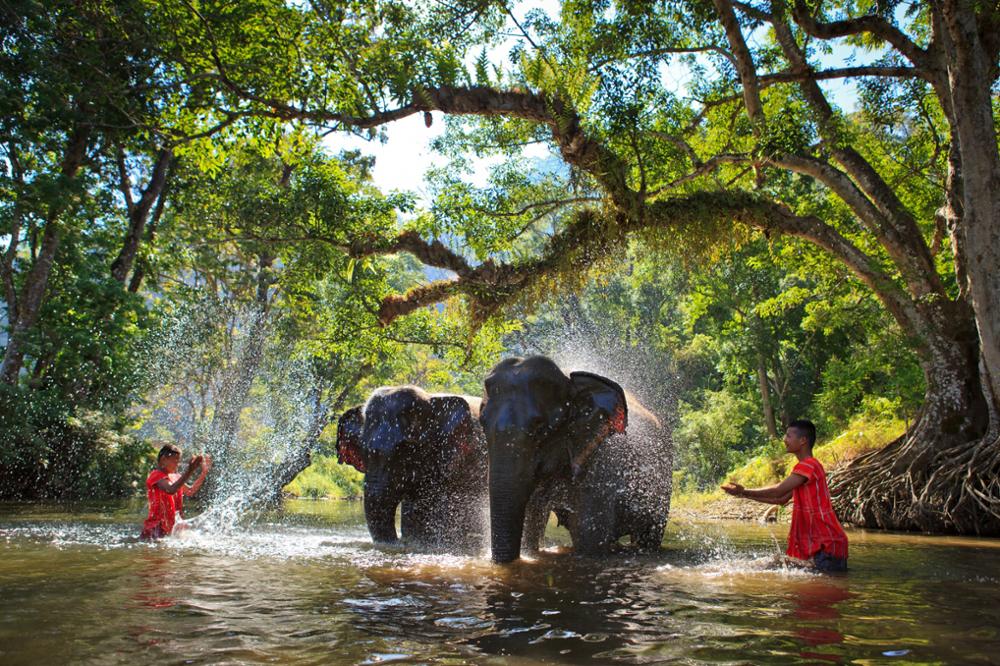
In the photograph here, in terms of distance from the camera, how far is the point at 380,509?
10.3 m

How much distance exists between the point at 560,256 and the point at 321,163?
203 inches

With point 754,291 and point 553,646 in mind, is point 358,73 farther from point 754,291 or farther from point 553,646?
point 754,291

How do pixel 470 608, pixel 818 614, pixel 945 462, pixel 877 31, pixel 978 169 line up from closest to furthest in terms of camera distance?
pixel 818 614 → pixel 470 608 → pixel 978 169 → pixel 945 462 → pixel 877 31

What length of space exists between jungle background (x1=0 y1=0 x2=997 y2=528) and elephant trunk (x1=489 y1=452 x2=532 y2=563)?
6204 mm

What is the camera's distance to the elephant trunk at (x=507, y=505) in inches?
310

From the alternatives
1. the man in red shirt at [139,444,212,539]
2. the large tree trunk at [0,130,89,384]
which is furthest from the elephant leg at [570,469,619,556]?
the large tree trunk at [0,130,89,384]

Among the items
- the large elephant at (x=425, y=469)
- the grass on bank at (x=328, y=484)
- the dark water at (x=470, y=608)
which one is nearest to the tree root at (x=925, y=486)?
the dark water at (x=470, y=608)

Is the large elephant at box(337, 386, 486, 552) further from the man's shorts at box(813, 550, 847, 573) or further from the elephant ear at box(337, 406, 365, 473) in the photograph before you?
the man's shorts at box(813, 550, 847, 573)

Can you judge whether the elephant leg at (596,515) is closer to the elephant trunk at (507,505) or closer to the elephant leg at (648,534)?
the elephant leg at (648,534)

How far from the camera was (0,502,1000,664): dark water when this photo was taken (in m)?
3.98

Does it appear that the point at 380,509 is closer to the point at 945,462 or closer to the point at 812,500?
the point at 812,500

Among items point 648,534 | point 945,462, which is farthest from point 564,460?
point 945,462

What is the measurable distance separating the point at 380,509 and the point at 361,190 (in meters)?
14.7

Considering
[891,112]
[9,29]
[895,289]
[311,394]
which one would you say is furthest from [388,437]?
[311,394]
